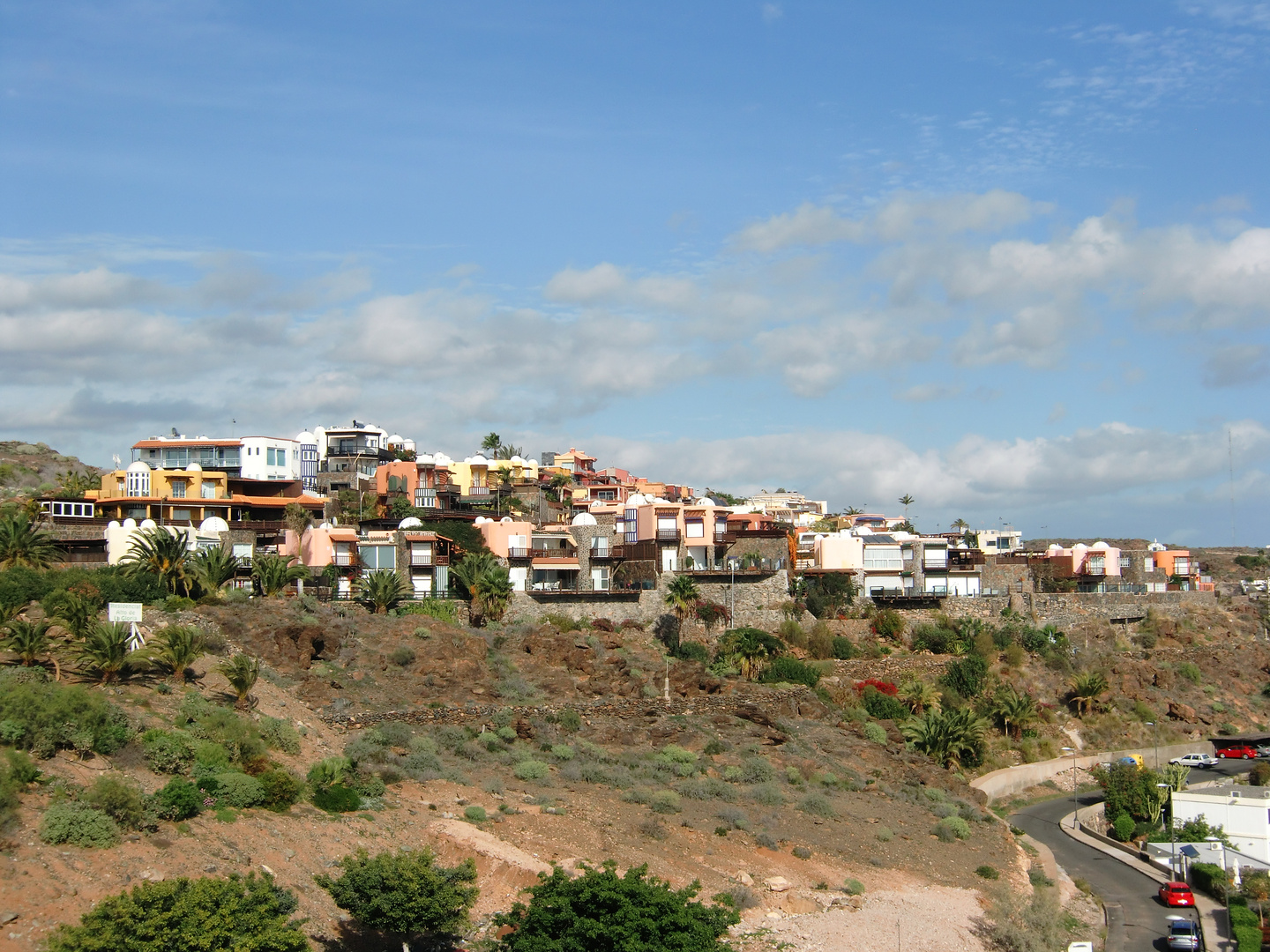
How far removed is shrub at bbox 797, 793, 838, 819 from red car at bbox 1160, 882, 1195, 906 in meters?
11.8

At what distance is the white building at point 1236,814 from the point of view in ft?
147

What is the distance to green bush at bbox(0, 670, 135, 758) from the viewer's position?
2911 centimetres

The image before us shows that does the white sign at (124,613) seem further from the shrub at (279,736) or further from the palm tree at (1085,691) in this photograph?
the palm tree at (1085,691)

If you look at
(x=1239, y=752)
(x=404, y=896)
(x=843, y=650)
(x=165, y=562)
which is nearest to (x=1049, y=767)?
(x=843, y=650)

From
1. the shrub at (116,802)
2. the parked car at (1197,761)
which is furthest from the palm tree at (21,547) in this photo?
the parked car at (1197,761)

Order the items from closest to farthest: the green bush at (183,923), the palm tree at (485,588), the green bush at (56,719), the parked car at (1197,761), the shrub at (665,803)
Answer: the green bush at (183,923) < the green bush at (56,719) < the shrub at (665,803) < the palm tree at (485,588) < the parked car at (1197,761)

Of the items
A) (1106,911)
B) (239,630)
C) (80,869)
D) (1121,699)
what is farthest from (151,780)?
(1121,699)

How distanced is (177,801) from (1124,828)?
3927 cm

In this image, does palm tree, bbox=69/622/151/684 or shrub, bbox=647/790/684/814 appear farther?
shrub, bbox=647/790/684/814

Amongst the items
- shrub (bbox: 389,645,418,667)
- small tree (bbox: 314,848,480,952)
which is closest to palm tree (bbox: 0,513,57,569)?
shrub (bbox: 389,645,418,667)

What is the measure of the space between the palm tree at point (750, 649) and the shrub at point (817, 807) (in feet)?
54.6

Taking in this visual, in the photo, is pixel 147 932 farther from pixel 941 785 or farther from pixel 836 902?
pixel 941 785

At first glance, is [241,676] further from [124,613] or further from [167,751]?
[167,751]

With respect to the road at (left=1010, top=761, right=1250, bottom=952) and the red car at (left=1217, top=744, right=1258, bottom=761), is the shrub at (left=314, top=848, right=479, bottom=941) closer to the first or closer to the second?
the road at (left=1010, top=761, right=1250, bottom=952)
